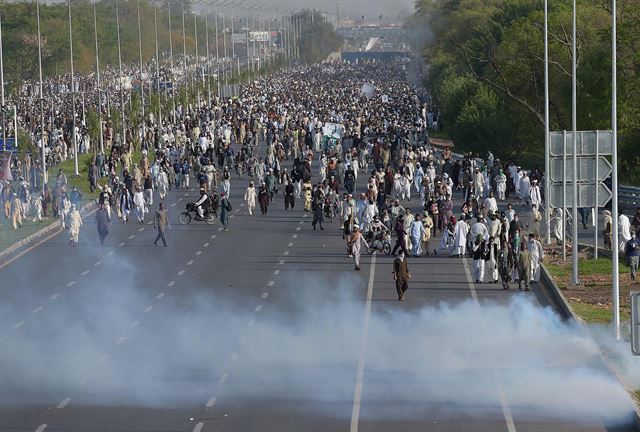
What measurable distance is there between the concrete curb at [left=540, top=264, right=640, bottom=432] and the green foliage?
992 inches

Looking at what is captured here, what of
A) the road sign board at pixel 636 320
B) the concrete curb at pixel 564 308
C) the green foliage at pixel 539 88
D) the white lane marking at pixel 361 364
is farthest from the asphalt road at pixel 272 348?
the green foliage at pixel 539 88

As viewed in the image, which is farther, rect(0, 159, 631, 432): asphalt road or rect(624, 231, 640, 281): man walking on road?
rect(624, 231, 640, 281): man walking on road

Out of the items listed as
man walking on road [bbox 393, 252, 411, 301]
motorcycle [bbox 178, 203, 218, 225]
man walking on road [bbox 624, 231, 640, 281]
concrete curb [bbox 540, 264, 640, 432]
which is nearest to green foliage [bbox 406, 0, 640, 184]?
motorcycle [bbox 178, 203, 218, 225]

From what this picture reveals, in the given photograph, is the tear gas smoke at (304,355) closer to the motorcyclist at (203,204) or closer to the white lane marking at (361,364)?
the white lane marking at (361,364)

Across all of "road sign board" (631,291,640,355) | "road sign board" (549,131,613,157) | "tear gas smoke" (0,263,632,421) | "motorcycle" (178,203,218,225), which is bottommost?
"motorcycle" (178,203,218,225)

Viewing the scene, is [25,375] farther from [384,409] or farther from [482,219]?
[482,219]

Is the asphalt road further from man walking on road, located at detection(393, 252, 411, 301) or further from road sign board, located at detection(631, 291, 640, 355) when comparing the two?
road sign board, located at detection(631, 291, 640, 355)

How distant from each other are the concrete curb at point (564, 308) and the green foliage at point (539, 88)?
25.2 metres

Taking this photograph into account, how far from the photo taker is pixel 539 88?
3164 inches

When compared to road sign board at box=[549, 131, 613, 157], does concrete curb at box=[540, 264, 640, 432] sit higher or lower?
lower

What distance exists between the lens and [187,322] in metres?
30.4

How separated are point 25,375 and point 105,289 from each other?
1068 centimetres

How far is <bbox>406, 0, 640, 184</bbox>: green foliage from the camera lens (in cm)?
6231

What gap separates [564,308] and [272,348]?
6557 mm
